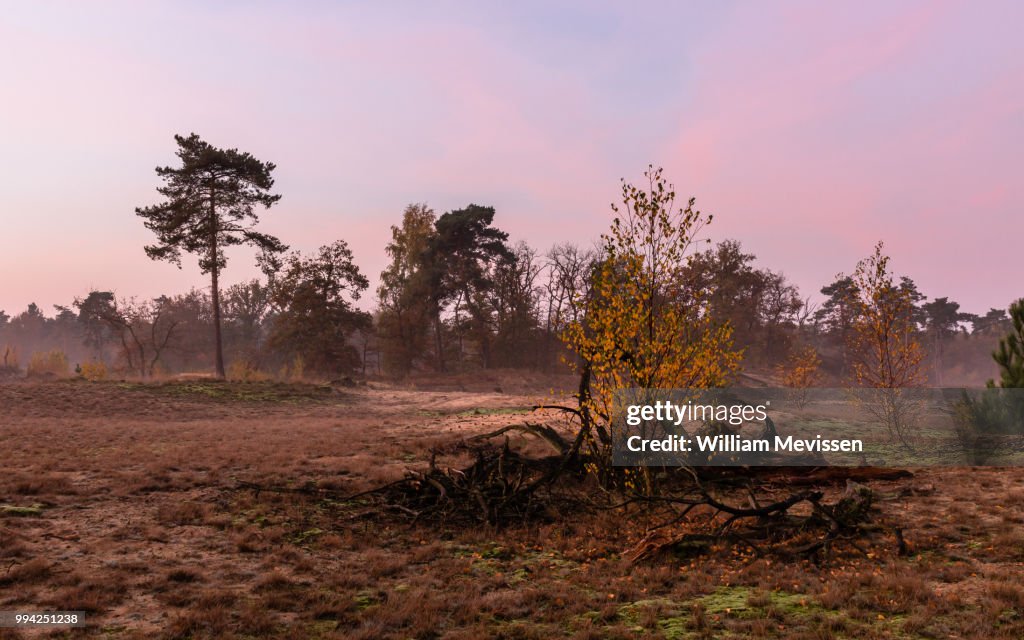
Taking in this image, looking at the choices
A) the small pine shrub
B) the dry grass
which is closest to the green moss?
the dry grass

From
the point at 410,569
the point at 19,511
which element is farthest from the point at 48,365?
the point at 410,569

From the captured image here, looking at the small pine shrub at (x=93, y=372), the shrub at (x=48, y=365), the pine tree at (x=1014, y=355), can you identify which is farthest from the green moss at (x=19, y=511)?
the shrub at (x=48, y=365)

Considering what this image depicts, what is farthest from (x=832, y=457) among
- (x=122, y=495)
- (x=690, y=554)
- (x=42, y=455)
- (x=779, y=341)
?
(x=779, y=341)

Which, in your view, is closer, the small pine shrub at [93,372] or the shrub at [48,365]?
the small pine shrub at [93,372]

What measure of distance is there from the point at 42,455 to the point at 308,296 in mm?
38184

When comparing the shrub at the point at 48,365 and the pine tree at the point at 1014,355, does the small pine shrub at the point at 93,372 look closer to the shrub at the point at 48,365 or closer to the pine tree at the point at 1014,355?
the shrub at the point at 48,365

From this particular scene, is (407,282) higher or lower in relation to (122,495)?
higher

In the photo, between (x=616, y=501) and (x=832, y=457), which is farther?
(x=832, y=457)

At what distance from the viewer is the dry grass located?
18.7 ft

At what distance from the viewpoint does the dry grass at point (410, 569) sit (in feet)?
18.7

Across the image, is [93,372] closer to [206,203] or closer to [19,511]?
[206,203]

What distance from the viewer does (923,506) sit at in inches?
385

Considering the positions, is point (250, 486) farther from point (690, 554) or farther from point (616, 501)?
point (690, 554)

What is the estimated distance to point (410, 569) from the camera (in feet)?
24.9
